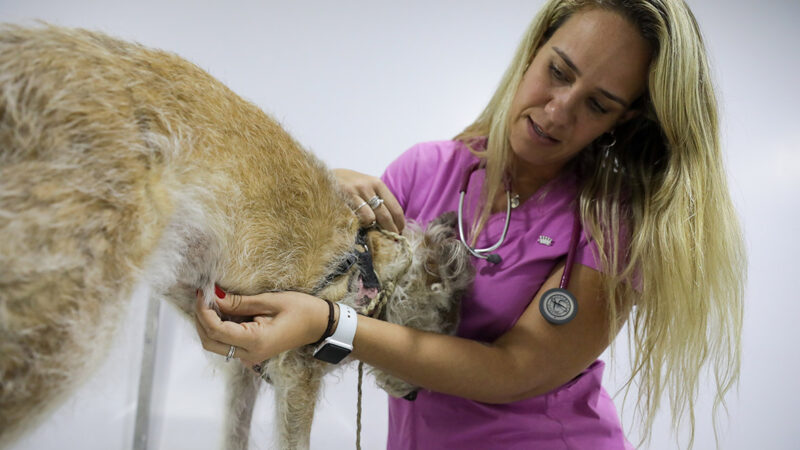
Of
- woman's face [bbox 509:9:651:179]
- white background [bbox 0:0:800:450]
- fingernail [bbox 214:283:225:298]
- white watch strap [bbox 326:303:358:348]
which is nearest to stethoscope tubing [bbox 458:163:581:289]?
woman's face [bbox 509:9:651:179]

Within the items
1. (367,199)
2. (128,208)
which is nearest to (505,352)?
(367,199)

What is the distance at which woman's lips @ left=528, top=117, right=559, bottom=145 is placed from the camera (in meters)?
1.19

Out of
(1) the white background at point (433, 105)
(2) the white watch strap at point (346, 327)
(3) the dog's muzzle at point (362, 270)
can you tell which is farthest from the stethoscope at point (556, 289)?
(1) the white background at point (433, 105)

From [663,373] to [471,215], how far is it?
62 cm

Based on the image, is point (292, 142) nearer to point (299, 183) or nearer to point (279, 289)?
point (299, 183)

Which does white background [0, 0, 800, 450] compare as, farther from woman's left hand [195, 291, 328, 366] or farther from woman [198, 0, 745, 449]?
woman's left hand [195, 291, 328, 366]

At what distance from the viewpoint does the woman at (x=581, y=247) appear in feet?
3.59

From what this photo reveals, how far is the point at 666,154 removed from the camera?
1.24 m

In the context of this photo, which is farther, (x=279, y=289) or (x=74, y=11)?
(x=74, y=11)

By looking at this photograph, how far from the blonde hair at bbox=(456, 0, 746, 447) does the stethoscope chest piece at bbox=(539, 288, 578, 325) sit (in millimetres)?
83

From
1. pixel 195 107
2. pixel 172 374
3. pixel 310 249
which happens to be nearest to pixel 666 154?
pixel 310 249

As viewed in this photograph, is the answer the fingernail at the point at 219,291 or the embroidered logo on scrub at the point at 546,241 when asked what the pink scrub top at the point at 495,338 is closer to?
the embroidered logo on scrub at the point at 546,241

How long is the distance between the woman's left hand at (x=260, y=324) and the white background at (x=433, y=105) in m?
1.02

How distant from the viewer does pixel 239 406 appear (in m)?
1.30
